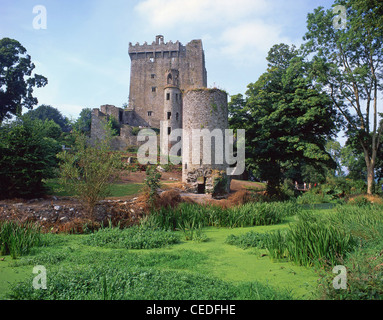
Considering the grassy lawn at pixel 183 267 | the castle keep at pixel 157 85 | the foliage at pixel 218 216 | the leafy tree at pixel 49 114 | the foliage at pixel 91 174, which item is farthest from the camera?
the leafy tree at pixel 49 114

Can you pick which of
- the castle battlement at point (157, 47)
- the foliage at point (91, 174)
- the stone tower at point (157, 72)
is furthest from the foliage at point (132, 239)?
the castle battlement at point (157, 47)

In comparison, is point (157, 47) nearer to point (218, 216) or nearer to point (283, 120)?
point (283, 120)

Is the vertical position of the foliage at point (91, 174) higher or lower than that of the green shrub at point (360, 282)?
higher

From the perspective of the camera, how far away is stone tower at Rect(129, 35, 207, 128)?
157 ft

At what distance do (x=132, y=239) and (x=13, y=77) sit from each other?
36196 mm

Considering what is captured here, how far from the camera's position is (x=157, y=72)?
49062 millimetres

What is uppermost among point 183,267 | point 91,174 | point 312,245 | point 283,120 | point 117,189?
point 283,120

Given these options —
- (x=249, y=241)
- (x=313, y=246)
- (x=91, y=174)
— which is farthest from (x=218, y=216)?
(x=313, y=246)

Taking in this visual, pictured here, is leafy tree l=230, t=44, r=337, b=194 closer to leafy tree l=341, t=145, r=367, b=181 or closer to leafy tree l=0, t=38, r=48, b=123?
leafy tree l=341, t=145, r=367, b=181

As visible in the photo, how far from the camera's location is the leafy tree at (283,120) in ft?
57.8

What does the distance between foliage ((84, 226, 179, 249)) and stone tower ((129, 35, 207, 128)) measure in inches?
1586

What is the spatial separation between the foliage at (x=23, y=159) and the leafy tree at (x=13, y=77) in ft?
82.5

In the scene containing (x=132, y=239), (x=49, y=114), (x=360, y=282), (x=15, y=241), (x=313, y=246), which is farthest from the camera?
(x=49, y=114)

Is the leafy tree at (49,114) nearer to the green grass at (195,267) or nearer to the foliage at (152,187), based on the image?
the foliage at (152,187)
